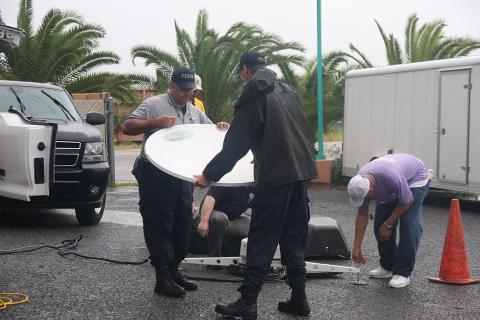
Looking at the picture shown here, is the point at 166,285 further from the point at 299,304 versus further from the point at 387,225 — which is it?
the point at 387,225

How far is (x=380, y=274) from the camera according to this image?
7379mm

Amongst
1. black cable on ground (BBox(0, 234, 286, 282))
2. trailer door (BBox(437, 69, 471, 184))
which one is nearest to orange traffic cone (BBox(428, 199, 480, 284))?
black cable on ground (BBox(0, 234, 286, 282))

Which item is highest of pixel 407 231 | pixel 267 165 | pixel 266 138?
pixel 266 138

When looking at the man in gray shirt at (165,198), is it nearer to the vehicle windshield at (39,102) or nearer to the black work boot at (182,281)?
the black work boot at (182,281)

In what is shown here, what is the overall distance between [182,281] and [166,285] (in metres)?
0.33

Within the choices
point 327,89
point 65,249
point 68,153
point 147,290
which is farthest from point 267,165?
point 327,89

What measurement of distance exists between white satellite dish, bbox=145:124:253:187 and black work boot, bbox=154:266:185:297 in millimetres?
916

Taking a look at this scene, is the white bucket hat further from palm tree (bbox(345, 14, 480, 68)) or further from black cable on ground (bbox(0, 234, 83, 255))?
palm tree (bbox(345, 14, 480, 68))

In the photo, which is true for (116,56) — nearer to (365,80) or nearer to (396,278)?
(365,80)

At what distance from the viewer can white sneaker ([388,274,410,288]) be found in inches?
272

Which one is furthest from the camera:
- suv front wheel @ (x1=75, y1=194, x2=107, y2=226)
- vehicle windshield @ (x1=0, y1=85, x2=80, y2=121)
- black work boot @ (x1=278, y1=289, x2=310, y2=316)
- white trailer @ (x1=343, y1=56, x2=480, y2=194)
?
white trailer @ (x1=343, y1=56, x2=480, y2=194)

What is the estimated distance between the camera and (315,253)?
26.6 ft

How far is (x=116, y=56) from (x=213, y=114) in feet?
11.2

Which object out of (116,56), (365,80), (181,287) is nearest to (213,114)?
(116,56)
